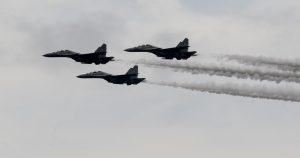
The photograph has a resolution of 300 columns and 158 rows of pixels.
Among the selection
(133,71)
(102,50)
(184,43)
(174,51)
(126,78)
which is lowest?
(126,78)

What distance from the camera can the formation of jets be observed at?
94.6 metres

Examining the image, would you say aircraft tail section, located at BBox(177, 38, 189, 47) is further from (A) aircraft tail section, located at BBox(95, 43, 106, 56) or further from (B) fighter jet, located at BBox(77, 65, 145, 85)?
(A) aircraft tail section, located at BBox(95, 43, 106, 56)

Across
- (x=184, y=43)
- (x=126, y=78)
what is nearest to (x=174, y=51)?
(x=184, y=43)

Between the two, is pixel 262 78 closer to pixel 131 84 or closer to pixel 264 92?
pixel 264 92

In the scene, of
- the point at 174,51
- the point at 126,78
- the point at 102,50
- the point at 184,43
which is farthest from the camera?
the point at 184,43

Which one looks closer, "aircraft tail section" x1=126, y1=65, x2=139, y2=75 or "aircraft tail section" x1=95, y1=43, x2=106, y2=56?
"aircraft tail section" x1=95, y1=43, x2=106, y2=56

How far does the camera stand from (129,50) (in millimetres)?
99312

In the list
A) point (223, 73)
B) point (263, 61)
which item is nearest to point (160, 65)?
point (223, 73)

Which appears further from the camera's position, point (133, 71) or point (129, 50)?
point (129, 50)

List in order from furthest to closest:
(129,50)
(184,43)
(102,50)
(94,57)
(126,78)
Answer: (129,50) → (184,43) → (126,78) → (102,50) → (94,57)

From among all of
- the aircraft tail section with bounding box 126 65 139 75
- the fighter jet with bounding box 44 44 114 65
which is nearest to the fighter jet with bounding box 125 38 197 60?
Answer: the aircraft tail section with bounding box 126 65 139 75

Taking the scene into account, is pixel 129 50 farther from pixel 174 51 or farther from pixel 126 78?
pixel 174 51

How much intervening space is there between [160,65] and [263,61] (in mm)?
17500

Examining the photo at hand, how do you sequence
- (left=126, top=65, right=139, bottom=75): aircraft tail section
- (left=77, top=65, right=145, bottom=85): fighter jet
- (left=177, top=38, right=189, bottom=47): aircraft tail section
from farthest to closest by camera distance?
(left=126, top=65, right=139, bottom=75): aircraft tail section, (left=177, top=38, right=189, bottom=47): aircraft tail section, (left=77, top=65, right=145, bottom=85): fighter jet
